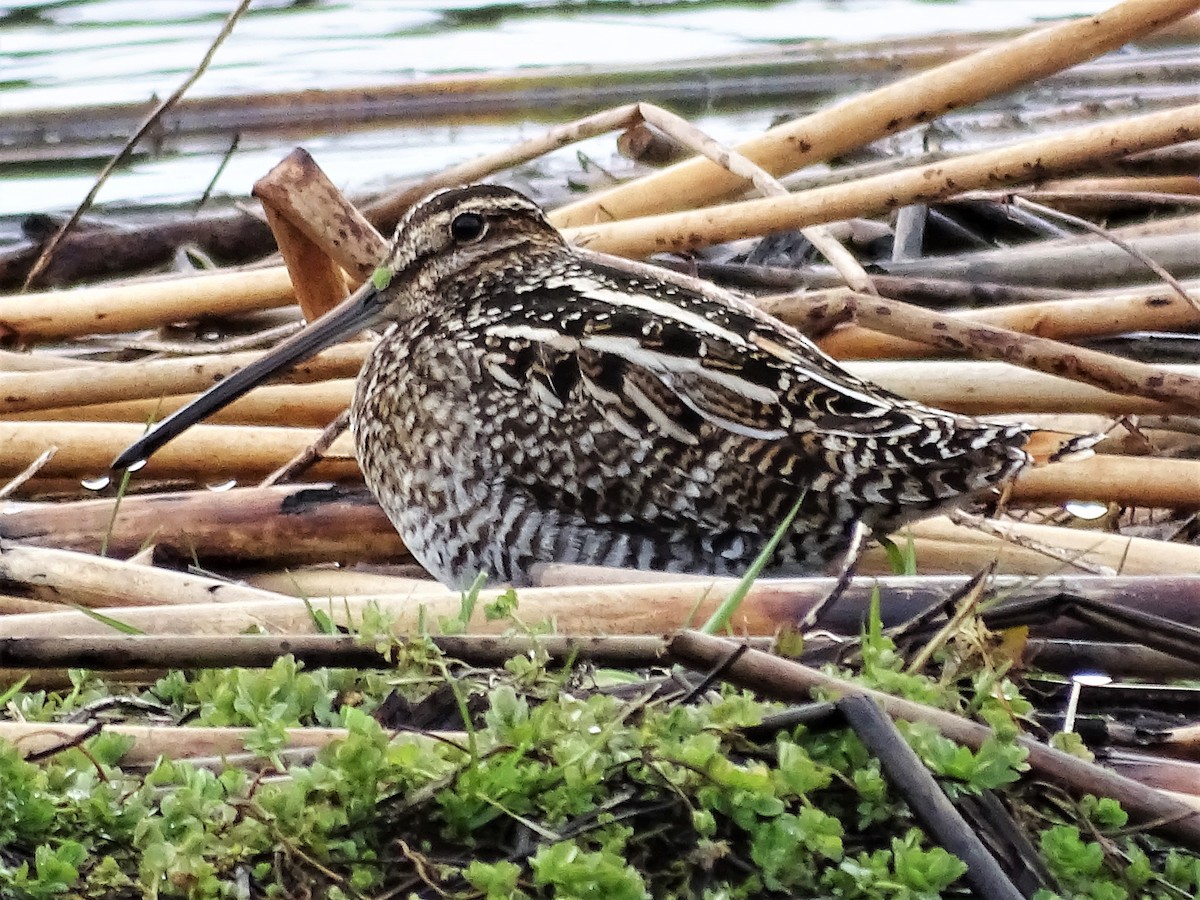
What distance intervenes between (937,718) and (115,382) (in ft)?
8.21

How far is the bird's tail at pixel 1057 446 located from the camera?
348 cm

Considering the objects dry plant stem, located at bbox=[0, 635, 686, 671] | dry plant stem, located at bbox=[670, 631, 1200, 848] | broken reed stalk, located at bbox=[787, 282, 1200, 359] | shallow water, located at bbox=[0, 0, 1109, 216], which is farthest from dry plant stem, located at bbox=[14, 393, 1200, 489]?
shallow water, located at bbox=[0, 0, 1109, 216]

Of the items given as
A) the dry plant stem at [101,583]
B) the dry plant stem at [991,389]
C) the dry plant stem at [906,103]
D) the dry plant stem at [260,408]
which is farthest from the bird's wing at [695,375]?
the dry plant stem at [906,103]

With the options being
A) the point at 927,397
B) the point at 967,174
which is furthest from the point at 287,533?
the point at 967,174

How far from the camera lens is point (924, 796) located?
2154 mm

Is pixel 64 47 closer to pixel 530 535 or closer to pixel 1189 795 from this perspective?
pixel 530 535

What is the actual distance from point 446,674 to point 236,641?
26 centimetres

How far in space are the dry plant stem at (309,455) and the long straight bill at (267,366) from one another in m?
0.16

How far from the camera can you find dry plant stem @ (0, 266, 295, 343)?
14.9 feet

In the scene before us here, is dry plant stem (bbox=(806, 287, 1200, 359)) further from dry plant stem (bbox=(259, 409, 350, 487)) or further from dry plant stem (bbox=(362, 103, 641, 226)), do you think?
dry plant stem (bbox=(259, 409, 350, 487))

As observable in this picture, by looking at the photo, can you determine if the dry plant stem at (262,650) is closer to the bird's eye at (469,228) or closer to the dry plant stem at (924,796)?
the dry plant stem at (924,796)

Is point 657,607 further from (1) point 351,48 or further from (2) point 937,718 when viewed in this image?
(1) point 351,48

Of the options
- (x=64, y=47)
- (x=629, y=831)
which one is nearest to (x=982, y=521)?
(x=629, y=831)

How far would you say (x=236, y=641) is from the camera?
8.17 ft
